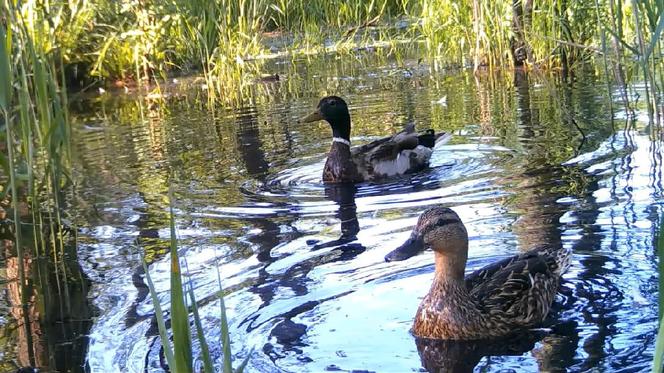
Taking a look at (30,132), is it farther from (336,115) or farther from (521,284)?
(336,115)

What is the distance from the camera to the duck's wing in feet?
15.5

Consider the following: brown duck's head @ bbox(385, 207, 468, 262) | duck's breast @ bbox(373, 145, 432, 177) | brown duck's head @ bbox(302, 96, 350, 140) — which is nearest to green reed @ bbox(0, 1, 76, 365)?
brown duck's head @ bbox(385, 207, 468, 262)

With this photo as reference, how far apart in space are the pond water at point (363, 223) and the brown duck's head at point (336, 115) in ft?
1.16

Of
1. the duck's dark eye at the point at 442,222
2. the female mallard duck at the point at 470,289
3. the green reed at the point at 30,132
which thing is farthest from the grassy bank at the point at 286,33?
the duck's dark eye at the point at 442,222

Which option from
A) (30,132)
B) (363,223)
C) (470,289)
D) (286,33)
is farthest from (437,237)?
(286,33)

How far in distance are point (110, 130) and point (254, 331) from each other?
8166 millimetres

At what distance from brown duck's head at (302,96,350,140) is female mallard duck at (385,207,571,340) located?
420 centimetres

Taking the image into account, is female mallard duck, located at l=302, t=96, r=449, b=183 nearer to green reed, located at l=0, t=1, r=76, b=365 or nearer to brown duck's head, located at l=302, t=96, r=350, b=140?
brown duck's head, located at l=302, t=96, r=350, b=140

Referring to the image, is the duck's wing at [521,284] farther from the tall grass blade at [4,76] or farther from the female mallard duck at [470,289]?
the tall grass blade at [4,76]

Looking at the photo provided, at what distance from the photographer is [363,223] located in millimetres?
6613

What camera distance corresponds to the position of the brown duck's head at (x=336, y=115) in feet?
29.7

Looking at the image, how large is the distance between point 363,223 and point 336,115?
271 centimetres

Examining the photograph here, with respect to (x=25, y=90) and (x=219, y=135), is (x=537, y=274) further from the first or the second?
(x=219, y=135)

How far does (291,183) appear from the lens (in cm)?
829
